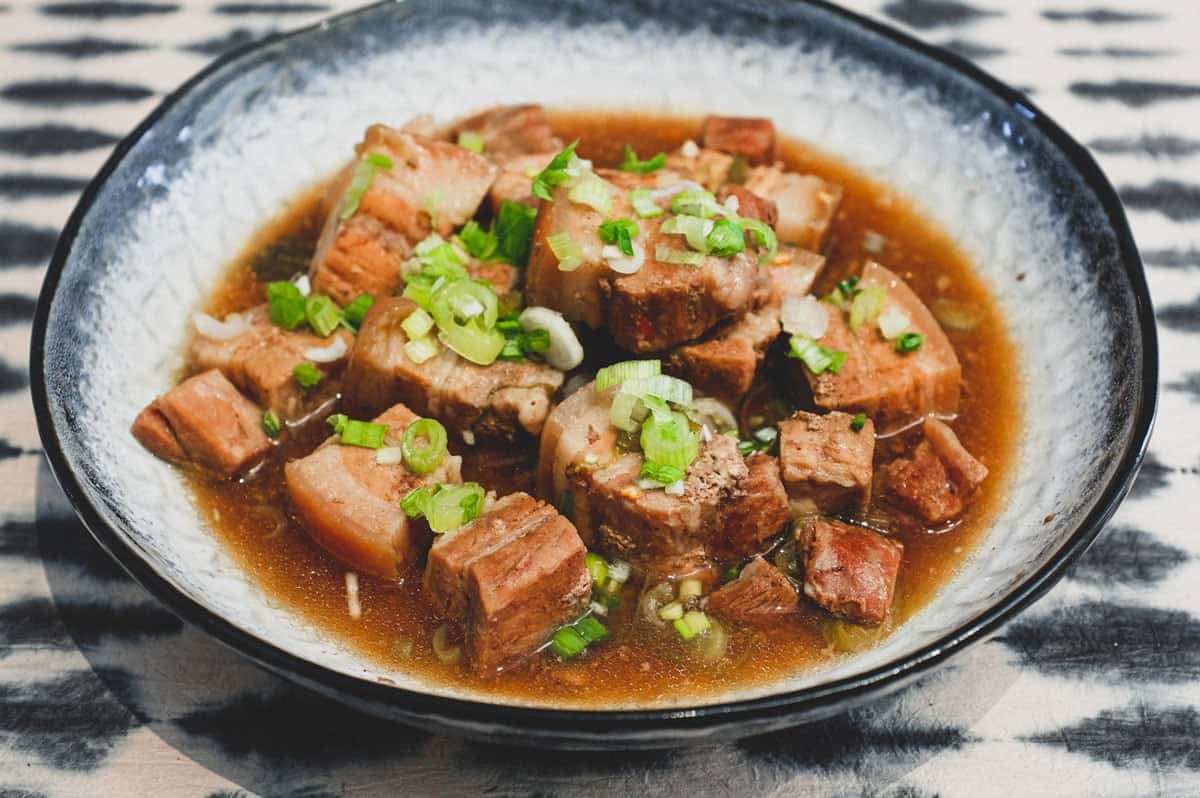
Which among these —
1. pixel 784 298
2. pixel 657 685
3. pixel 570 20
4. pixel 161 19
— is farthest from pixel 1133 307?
pixel 161 19

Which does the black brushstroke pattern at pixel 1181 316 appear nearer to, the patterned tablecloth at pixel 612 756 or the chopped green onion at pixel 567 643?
the patterned tablecloth at pixel 612 756

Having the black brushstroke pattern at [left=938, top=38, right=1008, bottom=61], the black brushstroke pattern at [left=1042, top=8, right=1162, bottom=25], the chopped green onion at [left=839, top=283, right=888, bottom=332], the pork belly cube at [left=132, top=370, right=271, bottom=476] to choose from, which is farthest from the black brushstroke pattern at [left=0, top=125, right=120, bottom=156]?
the black brushstroke pattern at [left=1042, top=8, right=1162, bottom=25]

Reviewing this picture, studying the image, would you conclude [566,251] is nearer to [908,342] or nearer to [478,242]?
[478,242]

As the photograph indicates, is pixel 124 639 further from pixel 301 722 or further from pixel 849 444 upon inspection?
pixel 849 444

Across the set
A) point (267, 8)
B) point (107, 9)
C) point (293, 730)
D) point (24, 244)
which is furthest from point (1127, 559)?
point (107, 9)

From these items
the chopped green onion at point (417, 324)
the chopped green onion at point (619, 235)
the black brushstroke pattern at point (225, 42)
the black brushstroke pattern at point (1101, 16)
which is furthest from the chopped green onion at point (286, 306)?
the black brushstroke pattern at point (1101, 16)

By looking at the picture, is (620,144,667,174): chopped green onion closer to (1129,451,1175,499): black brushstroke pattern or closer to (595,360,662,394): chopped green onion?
(595,360,662,394): chopped green onion

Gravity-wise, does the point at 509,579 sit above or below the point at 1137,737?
above
